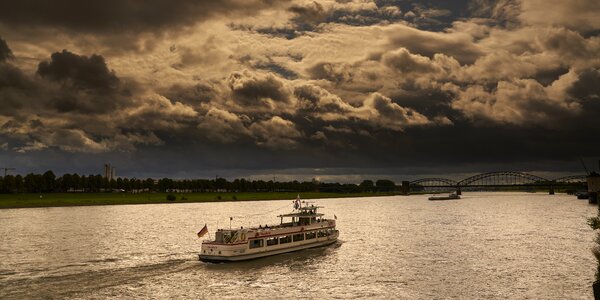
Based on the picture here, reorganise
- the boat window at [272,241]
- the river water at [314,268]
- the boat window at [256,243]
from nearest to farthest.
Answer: the river water at [314,268] → the boat window at [256,243] → the boat window at [272,241]

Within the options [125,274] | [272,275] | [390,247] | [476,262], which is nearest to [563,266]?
[476,262]

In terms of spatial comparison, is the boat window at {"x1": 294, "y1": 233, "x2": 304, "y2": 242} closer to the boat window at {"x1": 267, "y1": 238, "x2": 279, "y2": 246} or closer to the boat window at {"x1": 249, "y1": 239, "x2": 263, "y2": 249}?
the boat window at {"x1": 267, "y1": 238, "x2": 279, "y2": 246}

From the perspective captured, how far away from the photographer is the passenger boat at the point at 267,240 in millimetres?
68375

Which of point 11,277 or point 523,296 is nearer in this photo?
point 523,296

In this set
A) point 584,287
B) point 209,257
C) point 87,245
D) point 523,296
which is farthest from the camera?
point 87,245

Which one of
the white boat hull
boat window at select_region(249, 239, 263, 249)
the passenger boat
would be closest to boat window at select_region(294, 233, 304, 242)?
the passenger boat

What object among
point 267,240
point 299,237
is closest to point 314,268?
point 267,240

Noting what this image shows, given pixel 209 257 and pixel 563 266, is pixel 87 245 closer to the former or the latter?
pixel 209 257

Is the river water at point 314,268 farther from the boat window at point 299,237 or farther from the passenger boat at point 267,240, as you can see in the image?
the boat window at point 299,237

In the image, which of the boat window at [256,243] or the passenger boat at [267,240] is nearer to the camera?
Answer: the passenger boat at [267,240]

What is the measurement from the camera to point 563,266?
217 feet

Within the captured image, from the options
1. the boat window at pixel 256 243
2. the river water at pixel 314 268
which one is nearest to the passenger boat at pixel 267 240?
the boat window at pixel 256 243

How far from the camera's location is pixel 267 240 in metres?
75.1

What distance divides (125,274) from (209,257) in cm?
1205
